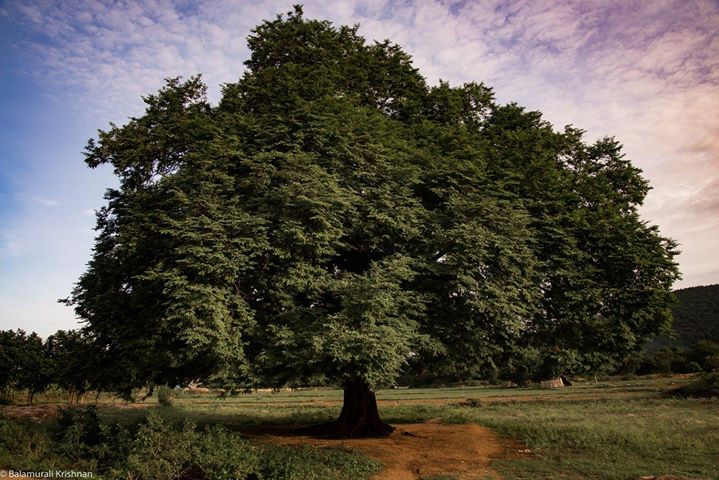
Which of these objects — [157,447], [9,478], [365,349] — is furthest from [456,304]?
[9,478]

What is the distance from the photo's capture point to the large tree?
12.5 meters

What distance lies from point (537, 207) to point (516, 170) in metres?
1.58

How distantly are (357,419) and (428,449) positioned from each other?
3657 millimetres

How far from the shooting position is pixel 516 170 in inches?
669

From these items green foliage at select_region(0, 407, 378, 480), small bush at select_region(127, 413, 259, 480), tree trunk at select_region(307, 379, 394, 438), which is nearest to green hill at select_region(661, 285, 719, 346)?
tree trunk at select_region(307, 379, 394, 438)

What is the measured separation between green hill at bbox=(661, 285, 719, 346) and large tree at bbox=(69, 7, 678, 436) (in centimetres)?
9083

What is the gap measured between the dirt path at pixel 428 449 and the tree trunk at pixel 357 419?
0.77 metres

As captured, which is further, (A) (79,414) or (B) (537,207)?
(B) (537,207)

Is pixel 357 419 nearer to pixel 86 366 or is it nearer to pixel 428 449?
pixel 428 449

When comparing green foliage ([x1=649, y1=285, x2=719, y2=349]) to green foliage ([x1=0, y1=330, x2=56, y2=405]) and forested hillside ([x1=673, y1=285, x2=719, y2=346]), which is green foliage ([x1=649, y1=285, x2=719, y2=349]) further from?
green foliage ([x1=0, y1=330, x2=56, y2=405])

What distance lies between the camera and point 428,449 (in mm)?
15766

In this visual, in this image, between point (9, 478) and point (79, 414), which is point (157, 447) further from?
point (79, 414)

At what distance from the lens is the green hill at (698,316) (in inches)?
3607

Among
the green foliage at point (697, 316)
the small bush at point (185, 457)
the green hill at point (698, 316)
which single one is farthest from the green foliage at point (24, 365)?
the green hill at point (698, 316)
